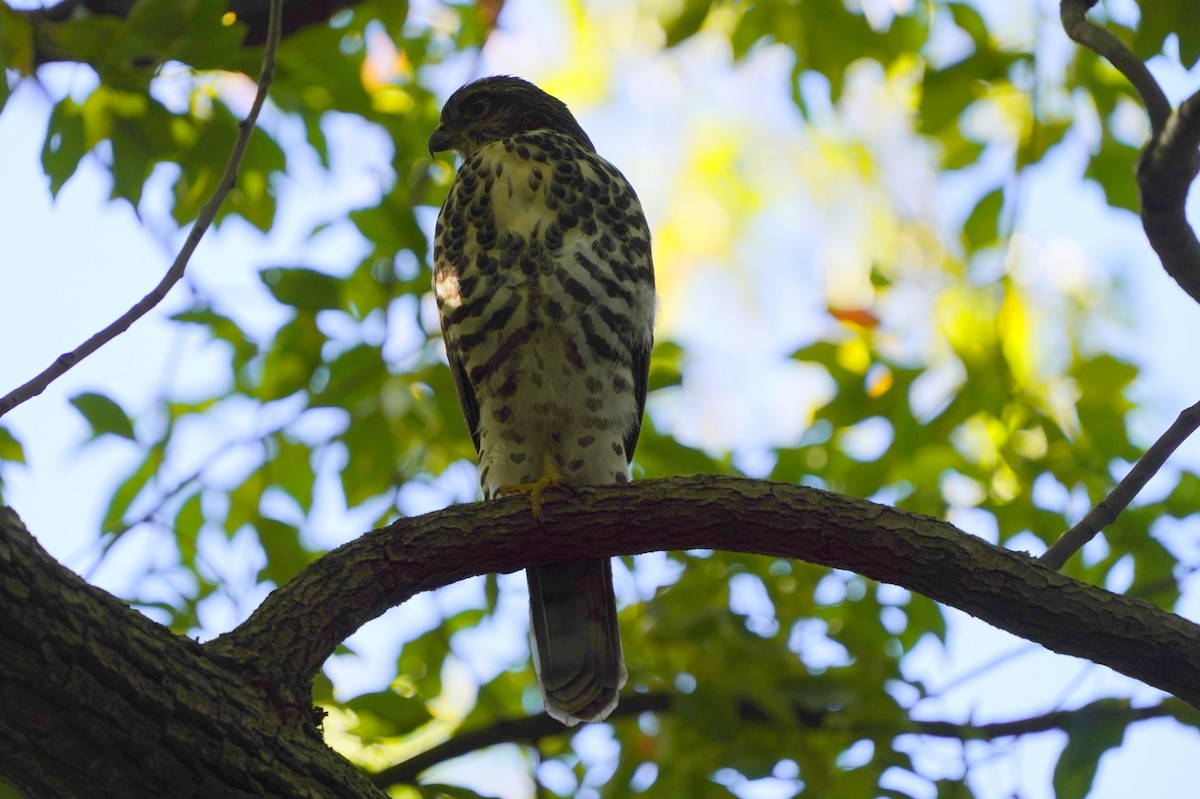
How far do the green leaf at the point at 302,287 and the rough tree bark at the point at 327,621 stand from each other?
1.40m

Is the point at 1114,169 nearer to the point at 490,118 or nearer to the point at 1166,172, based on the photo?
the point at 1166,172

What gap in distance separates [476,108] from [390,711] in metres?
2.15

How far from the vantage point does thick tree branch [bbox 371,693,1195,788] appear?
3381 mm

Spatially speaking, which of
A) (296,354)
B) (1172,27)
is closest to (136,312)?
(296,354)

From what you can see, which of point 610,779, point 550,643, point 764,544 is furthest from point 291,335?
point 764,544

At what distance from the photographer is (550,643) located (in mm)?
3893

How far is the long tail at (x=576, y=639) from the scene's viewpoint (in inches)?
149

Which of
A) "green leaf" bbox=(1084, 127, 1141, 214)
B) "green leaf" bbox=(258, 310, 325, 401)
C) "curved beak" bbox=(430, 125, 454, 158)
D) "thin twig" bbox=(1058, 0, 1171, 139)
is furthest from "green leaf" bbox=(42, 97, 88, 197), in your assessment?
"green leaf" bbox=(1084, 127, 1141, 214)

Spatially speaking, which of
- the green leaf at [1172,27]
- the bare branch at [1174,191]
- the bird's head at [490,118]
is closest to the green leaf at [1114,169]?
the green leaf at [1172,27]

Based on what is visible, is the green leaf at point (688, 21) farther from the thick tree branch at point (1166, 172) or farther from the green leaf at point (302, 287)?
the thick tree branch at point (1166, 172)

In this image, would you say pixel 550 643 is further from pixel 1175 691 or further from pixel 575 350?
pixel 1175 691

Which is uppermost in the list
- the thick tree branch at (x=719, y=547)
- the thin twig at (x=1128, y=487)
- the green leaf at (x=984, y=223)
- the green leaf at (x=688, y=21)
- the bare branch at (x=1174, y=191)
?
the green leaf at (x=688, y=21)

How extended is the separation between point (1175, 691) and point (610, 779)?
6.09 ft

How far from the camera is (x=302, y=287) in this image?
402 cm
